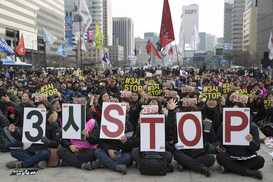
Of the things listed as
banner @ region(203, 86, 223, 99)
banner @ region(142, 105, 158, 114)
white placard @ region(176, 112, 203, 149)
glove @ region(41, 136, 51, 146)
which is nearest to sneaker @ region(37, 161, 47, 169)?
glove @ region(41, 136, 51, 146)

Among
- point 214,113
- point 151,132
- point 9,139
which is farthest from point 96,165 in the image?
point 214,113

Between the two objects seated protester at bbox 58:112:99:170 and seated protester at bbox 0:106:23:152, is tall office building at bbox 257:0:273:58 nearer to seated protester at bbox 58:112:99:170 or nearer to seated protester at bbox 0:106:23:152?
seated protester at bbox 0:106:23:152

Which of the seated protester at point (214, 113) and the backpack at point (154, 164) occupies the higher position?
the seated protester at point (214, 113)

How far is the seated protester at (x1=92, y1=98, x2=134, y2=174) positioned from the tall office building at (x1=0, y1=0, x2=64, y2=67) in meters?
64.3

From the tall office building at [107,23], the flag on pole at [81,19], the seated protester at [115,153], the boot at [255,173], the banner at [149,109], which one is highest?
the tall office building at [107,23]

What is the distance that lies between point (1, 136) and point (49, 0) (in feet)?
345

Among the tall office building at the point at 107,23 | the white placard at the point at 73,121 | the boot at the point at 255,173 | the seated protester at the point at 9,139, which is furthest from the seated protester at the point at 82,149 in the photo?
the tall office building at the point at 107,23

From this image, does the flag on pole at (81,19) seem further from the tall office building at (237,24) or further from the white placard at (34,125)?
the tall office building at (237,24)

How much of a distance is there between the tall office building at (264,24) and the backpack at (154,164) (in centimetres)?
10216

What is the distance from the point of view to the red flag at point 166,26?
1625 cm

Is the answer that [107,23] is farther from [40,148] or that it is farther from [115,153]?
[115,153]

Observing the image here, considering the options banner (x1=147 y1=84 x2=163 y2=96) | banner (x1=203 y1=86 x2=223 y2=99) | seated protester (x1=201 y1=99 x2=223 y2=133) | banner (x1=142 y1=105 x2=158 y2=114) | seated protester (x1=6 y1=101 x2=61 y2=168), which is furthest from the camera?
banner (x1=147 y1=84 x2=163 y2=96)

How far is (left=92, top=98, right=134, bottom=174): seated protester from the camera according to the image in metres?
6.21

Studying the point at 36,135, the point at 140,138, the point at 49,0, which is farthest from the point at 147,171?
the point at 49,0
